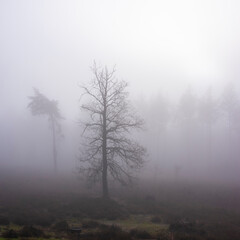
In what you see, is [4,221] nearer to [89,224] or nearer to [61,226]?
[61,226]

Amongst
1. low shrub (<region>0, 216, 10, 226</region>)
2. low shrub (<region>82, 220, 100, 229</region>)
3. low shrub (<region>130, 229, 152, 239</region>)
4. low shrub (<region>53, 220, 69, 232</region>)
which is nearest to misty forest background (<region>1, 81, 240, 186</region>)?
low shrub (<region>82, 220, 100, 229</region>)

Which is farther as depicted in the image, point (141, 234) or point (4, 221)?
point (4, 221)

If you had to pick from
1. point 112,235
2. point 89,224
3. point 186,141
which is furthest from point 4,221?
point 186,141

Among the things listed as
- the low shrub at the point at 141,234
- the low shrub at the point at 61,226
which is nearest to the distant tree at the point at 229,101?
the low shrub at the point at 141,234

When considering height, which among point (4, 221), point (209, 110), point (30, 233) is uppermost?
point (209, 110)

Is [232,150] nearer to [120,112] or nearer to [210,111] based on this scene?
[210,111]

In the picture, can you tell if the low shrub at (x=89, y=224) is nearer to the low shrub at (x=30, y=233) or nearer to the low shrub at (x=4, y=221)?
the low shrub at (x=30, y=233)

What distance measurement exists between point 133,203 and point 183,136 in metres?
47.4

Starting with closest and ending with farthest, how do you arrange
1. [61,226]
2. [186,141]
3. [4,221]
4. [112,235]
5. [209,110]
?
[112,235], [61,226], [4,221], [209,110], [186,141]

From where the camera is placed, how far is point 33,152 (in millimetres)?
83125

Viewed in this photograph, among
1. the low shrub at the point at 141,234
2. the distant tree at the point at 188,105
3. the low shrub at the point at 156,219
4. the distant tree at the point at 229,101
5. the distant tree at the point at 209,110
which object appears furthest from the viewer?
the distant tree at the point at 188,105

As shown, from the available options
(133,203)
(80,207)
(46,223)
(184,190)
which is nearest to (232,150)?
(184,190)

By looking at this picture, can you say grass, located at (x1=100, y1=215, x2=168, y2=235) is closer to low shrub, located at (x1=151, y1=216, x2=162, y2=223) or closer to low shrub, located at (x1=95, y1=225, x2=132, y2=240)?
low shrub, located at (x1=151, y1=216, x2=162, y2=223)

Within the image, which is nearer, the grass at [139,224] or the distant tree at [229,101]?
the grass at [139,224]
